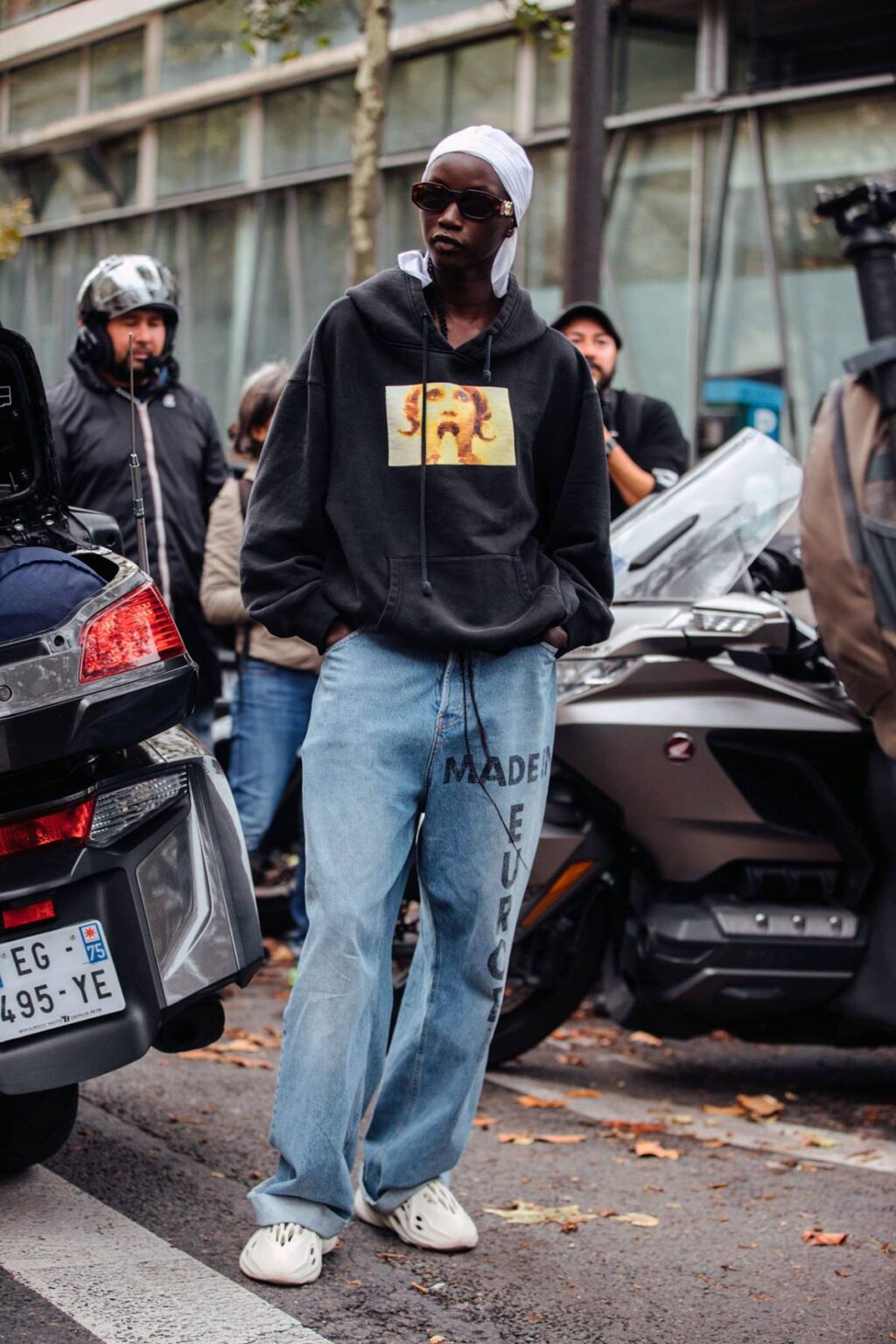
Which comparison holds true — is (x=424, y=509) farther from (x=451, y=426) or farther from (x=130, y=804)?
(x=130, y=804)

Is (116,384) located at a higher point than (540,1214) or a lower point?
higher

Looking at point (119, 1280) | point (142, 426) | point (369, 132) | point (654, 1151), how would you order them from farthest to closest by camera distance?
1. point (369, 132)
2. point (142, 426)
3. point (654, 1151)
4. point (119, 1280)

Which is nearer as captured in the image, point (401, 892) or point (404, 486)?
point (404, 486)

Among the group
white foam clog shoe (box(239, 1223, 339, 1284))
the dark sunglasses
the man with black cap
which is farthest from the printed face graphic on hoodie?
the man with black cap

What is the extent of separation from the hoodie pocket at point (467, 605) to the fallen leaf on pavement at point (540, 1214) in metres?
1.27

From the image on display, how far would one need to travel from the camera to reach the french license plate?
10.5ft

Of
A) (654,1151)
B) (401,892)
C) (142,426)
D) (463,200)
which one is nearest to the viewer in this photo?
(463,200)

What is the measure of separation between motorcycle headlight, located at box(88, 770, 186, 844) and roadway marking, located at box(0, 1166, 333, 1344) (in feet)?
2.47

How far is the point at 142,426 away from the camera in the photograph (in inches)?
222

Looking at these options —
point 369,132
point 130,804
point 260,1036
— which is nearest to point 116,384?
point 260,1036

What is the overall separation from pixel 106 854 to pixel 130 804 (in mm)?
108

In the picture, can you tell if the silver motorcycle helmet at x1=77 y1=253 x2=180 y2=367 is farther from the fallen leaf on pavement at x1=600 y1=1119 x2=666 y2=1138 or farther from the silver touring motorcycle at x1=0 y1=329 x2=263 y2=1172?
the fallen leaf on pavement at x1=600 y1=1119 x2=666 y2=1138

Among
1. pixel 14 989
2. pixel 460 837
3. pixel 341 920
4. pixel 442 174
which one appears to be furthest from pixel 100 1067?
pixel 442 174

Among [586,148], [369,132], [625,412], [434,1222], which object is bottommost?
[434,1222]
